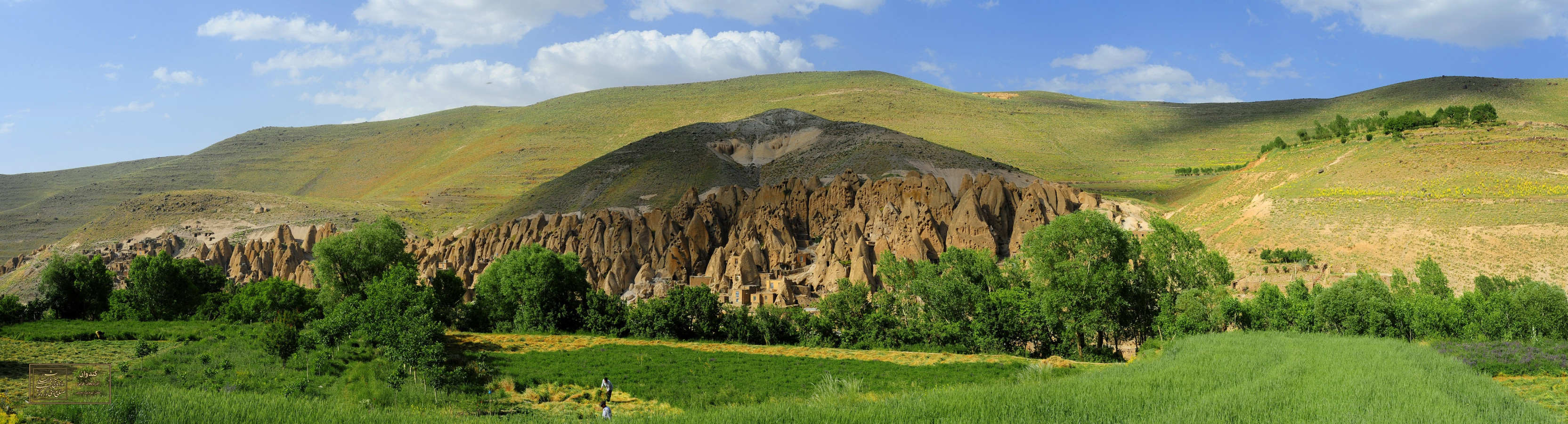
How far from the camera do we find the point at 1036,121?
15988 cm

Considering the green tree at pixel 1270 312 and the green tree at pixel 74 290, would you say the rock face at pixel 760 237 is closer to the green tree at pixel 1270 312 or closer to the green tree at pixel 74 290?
the green tree at pixel 74 290

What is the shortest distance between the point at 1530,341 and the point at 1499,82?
152m

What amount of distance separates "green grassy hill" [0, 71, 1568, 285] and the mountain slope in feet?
46.2

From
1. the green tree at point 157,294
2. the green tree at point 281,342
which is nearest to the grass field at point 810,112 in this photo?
the green tree at point 157,294

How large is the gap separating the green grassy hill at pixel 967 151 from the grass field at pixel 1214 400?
134ft

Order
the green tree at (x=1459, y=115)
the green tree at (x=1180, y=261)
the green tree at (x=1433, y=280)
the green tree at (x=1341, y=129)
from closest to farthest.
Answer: the green tree at (x=1433, y=280) < the green tree at (x=1180, y=261) < the green tree at (x=1459, y=115) < the green tree at (x=1341, y=129)

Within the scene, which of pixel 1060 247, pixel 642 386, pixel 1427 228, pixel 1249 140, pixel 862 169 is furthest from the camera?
pixel 1249 140

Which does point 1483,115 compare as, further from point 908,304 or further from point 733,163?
point 733,163

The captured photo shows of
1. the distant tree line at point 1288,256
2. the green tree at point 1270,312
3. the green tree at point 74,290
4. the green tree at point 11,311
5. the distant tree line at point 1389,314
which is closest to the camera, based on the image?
the distant tree line at point 1389,314

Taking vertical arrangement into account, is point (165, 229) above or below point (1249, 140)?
below

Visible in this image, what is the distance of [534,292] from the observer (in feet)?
155

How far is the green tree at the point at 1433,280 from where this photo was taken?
41.9 m

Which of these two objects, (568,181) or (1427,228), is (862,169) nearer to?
(568,181)

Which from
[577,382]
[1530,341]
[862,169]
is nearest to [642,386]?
[577,382]
